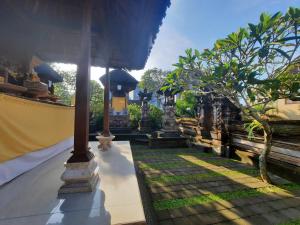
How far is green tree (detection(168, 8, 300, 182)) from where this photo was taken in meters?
3.50

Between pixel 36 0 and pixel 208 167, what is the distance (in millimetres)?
6446

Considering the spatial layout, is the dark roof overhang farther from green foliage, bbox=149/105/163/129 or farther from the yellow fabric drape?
green foliage, bbox=149/105/163/129

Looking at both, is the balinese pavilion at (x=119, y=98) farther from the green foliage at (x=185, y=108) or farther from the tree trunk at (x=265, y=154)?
the tree trunk at (x=265, y=154)

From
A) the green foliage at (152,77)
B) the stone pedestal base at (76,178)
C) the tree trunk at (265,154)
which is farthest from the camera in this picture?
the green foliage at (152,77)

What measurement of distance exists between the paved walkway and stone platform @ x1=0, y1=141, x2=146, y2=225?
3.59 ft

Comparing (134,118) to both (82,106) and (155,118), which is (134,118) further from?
(82,106)

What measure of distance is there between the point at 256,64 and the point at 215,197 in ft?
10.7

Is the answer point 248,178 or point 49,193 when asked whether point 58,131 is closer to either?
point 49,193

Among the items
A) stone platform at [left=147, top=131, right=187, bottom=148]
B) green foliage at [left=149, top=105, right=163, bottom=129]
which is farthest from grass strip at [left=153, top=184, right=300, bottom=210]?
green foliage at [left=149, top=105, right=163, bottom=129]

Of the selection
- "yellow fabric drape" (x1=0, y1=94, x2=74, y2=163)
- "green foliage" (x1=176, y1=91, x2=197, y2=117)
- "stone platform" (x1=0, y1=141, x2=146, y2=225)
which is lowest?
"stone platform" (x1=0, y1=141, x2=146, y2=225)

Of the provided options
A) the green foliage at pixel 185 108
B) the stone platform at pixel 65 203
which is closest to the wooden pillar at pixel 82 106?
the stone platform at pixel 65 203

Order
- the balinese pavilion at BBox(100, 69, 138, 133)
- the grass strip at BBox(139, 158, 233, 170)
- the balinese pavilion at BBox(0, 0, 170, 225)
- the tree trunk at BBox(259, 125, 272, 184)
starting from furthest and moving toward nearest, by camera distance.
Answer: the balinese pavilion at BBox(100, 69, 138, 133)
the grass strip at BBox(139, 158, 233, 170)
the tree trunk at BBox(259, 125, 272, 184)
the balinese pavilion at BBox(0, 0, 170, 225)

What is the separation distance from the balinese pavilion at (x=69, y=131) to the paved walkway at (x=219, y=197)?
3.51 ft

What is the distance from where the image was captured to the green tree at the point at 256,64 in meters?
3.50
